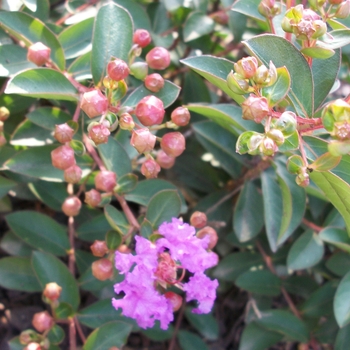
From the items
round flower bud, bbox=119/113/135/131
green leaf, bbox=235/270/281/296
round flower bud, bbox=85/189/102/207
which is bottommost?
green leaf, bbox=235/270/281/296

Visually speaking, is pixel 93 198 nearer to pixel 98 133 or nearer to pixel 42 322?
pixel 98 133

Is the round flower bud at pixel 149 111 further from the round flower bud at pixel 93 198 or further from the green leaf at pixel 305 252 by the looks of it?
the green leaf at pixel 305 252

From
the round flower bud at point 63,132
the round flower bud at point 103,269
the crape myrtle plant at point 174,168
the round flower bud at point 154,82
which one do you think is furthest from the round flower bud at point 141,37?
the round flower bud at point 103,269

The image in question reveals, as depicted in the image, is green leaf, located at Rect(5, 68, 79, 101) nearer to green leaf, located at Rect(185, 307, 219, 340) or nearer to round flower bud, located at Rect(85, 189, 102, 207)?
round flower bud, located at Rect(85, 189, 102, 207)

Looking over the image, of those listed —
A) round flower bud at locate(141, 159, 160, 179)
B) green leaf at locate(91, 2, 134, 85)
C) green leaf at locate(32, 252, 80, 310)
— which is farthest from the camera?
green leaf at locate(32, 252, 80, 310)

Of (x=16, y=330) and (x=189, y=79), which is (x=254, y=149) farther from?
(x=16, y=330)

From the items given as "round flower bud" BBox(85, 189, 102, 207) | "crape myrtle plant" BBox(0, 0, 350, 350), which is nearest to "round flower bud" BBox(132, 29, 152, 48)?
"crape myrtle plant" BBox(0, 0, 350, 350)
